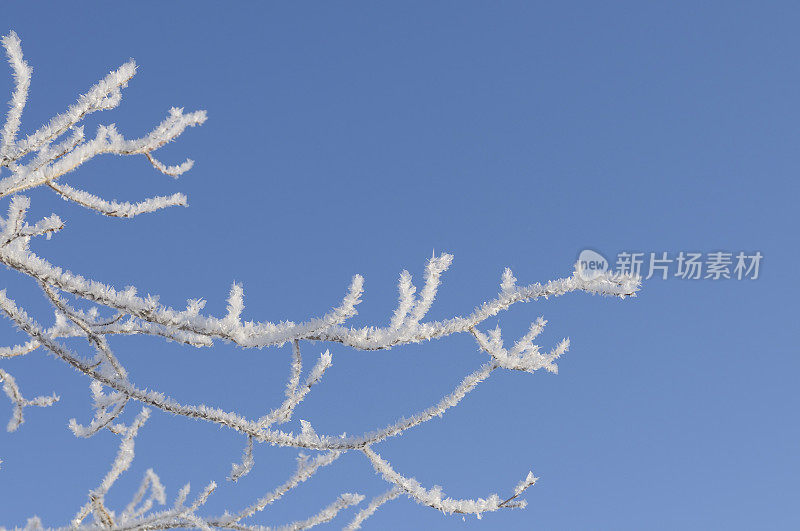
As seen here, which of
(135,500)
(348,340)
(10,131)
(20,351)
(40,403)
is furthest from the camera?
(135,500)

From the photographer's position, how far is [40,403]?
454 cm

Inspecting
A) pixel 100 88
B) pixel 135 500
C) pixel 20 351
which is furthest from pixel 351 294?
pixel 135 500

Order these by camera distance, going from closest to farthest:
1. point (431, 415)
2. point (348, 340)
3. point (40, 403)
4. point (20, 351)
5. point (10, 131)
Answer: point (10, 131)
point (348, 340)
point (431, 415)
point (20, 351)
point (40, 403)

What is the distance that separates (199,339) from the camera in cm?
236

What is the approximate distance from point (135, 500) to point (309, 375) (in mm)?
3262

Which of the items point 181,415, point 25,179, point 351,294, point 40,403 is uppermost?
point 40,403

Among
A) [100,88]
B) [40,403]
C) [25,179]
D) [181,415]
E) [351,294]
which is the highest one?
[40,403]

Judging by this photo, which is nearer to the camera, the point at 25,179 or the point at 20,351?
the point at 25,179

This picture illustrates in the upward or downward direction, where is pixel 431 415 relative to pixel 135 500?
downward

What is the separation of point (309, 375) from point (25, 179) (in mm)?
1304

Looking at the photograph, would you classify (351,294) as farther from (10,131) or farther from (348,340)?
(10,131)

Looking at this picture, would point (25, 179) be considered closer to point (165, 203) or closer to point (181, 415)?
point (165, 203)

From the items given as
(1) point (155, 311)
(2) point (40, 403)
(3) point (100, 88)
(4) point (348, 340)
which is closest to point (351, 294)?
(4) point (348, 340)

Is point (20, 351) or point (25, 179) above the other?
point (20, 351)
